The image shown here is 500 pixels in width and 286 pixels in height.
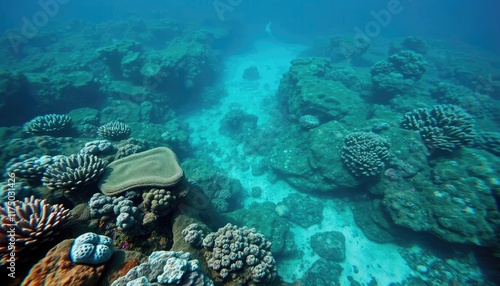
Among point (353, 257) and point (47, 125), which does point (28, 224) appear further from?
point (353, 257)

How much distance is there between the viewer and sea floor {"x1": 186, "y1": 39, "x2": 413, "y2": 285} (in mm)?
8547

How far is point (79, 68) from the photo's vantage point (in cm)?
1859

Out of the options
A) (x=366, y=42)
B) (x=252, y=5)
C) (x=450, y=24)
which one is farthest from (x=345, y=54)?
(x=450, y=24)

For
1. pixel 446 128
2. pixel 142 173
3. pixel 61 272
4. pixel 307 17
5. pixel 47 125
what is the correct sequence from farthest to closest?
pixel 307 17 → pixel 446 128 → pixel 47 125 → pixel 142 173 → pixel 61 272

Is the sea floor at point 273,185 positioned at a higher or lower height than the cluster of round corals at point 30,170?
lower

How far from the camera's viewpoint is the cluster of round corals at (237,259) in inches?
160

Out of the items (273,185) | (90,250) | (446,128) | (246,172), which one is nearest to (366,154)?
(446,128)

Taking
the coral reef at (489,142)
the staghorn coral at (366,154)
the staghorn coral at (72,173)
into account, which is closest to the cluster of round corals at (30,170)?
the staghorn coral at (72,173)

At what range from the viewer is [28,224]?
10.00 feet

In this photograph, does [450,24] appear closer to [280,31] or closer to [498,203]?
[280,31]

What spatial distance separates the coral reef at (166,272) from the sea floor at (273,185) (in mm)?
6696

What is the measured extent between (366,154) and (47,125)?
13452mm

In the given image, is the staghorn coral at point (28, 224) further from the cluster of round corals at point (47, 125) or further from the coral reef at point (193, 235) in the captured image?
the cluster of round corals at point (47, 125)

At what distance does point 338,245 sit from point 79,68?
24.3m
